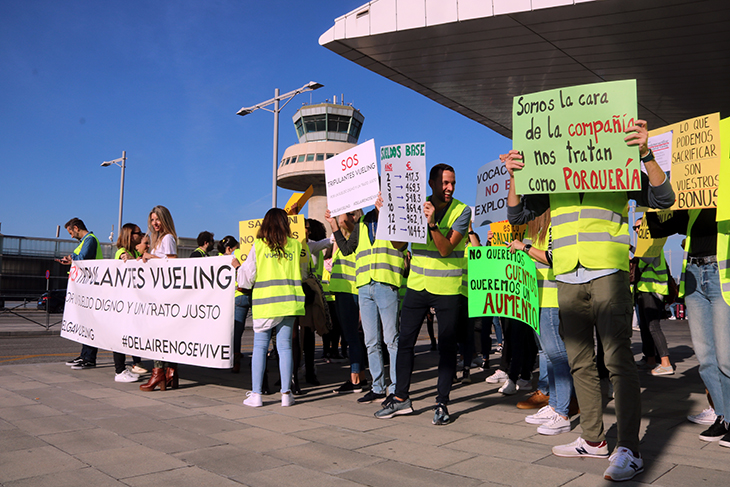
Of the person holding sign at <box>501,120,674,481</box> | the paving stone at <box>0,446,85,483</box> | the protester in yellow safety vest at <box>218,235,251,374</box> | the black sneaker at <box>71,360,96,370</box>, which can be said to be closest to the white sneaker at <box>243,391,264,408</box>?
the paving stone at <box>0,446,85,483</box>

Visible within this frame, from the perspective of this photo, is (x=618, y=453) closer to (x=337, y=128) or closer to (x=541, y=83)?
(x=541, y=83)

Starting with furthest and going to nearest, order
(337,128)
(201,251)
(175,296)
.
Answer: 1. (337,128)
2. (201,251)
3. (175,296)

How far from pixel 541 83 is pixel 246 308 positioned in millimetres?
8087

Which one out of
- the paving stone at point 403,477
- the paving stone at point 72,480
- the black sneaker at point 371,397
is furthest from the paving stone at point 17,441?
the black sneaker at point 371,397

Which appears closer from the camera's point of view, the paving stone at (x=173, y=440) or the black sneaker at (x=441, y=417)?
the paving stone at (x=173, y=440)

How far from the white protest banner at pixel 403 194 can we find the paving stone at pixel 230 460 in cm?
230

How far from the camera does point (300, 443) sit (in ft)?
13.3

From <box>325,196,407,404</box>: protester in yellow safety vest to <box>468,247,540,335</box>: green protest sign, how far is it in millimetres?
845

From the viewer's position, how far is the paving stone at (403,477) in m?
3.12

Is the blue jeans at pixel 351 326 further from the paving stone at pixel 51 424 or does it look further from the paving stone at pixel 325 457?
the paving stone at pixel 51 424

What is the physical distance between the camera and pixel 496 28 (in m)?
9.12

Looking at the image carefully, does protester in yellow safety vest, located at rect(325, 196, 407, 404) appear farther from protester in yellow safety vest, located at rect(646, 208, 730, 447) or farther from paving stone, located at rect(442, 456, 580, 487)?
protester in yellow safety vest, located at rect(646, 208, 730, 447)

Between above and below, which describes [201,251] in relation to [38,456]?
above

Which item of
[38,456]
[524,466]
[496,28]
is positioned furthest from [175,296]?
[496,28]
